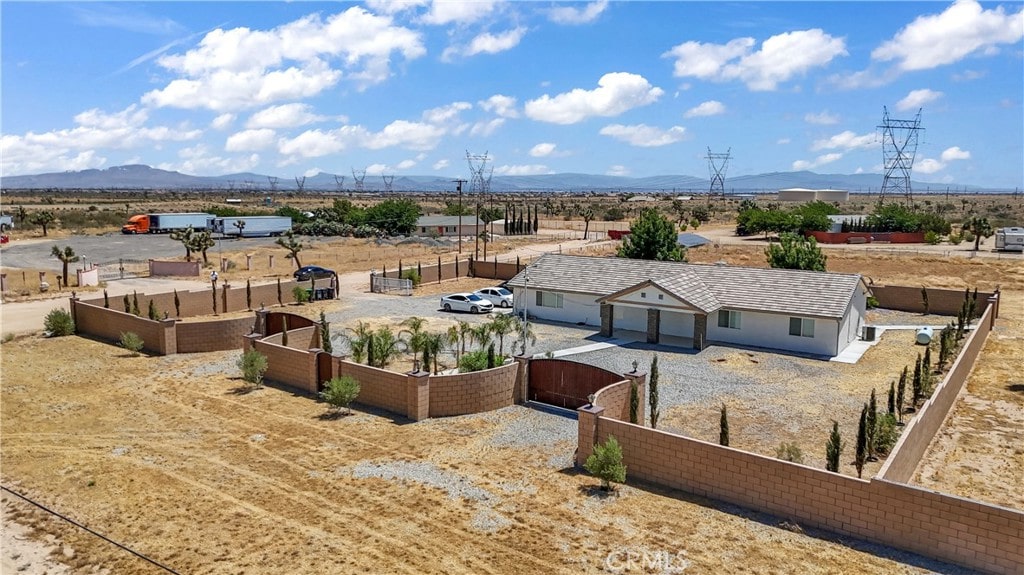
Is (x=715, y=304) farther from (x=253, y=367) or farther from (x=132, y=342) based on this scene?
(x=132, y=342)

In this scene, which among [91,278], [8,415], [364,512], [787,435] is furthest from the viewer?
[91,278]

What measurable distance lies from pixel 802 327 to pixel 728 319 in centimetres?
327

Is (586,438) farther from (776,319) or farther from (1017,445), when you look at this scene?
(776,319)

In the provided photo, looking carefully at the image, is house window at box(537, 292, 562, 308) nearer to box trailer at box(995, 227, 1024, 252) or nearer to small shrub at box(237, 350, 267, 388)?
small shrub at box(237, 350, 267, 388)

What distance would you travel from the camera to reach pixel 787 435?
21.5m

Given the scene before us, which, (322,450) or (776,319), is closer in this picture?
(322,450)

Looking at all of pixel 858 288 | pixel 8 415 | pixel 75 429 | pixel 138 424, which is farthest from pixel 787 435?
pixel 8 415

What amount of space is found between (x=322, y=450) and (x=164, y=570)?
6.25 metres

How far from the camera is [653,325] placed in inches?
1345

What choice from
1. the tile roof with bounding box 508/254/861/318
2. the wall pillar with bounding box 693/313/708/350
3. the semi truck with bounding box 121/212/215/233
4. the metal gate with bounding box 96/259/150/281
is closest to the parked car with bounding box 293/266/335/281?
the metal gate with bounding box 96/259/150/281

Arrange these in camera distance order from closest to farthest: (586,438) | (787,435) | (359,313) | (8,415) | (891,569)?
(891,569)
(586,438)
(787,435)
(8,415)
(359,313)

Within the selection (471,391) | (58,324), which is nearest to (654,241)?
(471,391)

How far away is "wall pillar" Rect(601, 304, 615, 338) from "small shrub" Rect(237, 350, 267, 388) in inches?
638

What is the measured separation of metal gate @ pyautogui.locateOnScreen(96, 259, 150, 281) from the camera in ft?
179
